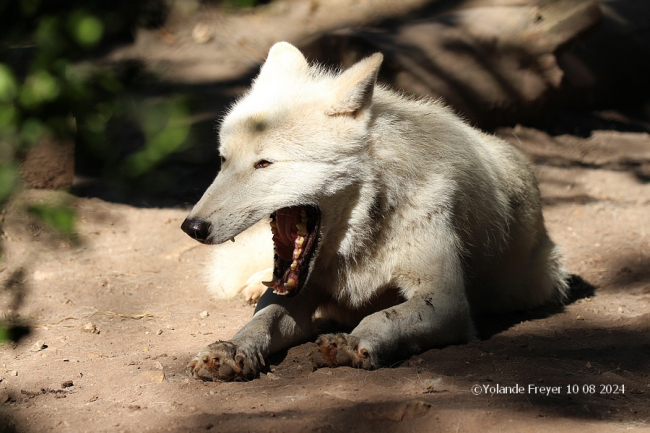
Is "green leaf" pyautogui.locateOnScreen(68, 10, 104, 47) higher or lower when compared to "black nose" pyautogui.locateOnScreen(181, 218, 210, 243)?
higher

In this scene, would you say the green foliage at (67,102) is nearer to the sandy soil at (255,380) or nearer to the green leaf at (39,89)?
the green leaf at (39,89)

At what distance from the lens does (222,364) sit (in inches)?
117

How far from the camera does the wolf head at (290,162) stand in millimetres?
3184

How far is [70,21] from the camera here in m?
1.00

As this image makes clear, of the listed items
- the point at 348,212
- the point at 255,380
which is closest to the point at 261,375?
the point at 255,380

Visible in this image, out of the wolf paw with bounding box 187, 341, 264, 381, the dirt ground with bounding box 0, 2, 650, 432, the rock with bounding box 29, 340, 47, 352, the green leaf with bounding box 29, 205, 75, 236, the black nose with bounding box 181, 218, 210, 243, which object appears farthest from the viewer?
the rock with bounding box 29, 340, 47, 352

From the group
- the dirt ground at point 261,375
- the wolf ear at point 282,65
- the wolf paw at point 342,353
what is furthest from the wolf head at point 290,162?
the dirt ground at point 261,375

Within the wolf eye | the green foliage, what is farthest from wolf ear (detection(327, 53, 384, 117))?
the green foliage

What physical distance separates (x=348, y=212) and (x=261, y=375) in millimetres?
941

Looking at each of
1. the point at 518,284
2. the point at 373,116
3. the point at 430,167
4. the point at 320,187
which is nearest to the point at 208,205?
the point at 320,187

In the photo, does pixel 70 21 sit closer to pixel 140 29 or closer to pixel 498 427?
pixel 140 29

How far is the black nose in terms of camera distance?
3094 millimetres

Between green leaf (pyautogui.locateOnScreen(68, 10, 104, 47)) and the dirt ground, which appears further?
the dirt ground

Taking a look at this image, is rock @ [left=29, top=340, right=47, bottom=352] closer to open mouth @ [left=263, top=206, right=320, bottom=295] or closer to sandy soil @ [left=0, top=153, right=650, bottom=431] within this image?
sandy soil @ [left=0, top=153, right=650, bottom=431]
